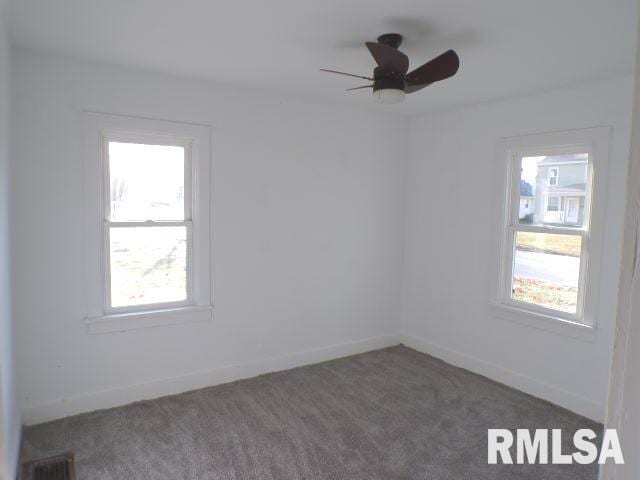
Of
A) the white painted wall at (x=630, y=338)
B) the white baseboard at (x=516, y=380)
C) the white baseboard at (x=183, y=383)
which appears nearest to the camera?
the white painted wall at (x=630, y=338)

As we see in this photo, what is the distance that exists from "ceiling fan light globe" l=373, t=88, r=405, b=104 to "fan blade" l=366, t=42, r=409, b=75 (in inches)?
4.1

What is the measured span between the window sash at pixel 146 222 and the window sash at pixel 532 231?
2.79m

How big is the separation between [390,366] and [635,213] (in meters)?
4.02

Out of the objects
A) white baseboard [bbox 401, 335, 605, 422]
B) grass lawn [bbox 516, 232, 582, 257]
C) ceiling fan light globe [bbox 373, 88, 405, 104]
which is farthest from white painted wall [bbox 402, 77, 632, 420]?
ceiling fan light globe [bbox 373, 88, 405, 104]

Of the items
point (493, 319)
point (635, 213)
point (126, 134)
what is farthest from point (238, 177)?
point (635, 213)

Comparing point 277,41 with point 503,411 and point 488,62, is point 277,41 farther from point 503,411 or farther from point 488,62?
point 503,411

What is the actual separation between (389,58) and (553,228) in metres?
2.16

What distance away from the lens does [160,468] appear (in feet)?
8.48

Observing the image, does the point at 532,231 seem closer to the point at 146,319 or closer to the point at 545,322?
the point at 545,322

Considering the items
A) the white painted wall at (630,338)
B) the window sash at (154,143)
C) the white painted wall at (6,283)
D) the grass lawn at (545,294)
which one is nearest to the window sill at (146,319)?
the white painted wall at (6,283)

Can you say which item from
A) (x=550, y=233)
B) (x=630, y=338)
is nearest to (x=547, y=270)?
(x=550, y=233)

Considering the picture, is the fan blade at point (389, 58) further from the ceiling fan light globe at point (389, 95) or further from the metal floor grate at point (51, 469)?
the metal floor grate at point (51, 469)

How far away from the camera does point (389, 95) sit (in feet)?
8.36

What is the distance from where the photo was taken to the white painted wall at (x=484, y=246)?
125 inches
